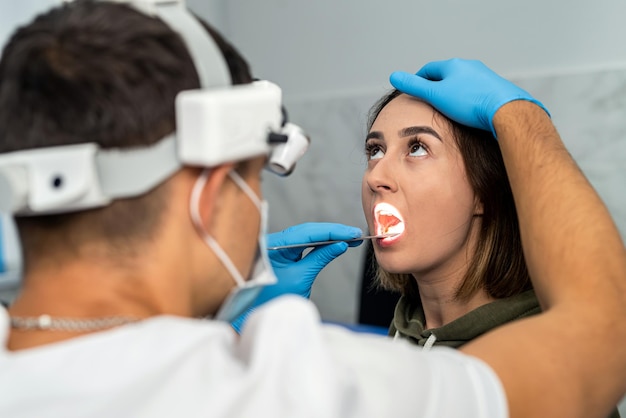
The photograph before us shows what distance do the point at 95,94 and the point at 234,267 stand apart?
299mm

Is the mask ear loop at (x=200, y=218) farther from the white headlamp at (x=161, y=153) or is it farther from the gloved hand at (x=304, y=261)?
the gloved hand at (x=304, y=261)

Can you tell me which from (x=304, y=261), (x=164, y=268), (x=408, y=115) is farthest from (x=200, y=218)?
(x=408, y=115)

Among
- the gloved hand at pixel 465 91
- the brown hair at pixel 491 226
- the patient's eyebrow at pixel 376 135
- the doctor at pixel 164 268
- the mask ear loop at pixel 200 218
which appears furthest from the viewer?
the patient's eyebrow at pixel 376 135

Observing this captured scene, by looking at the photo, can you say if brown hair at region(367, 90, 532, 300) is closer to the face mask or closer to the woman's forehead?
the woman's forehead

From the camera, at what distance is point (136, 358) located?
78cm

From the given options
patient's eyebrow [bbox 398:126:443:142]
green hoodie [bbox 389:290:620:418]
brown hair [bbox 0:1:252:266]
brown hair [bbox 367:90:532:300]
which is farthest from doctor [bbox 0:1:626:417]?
patient's eyebrow [bbox 398:126:443:142]

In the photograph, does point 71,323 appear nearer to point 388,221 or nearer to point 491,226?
point 388,221

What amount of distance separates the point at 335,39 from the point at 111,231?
2240 mm

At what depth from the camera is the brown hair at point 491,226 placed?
63.2 inches

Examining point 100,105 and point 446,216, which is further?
point 446,216

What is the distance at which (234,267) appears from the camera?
0.98 metres

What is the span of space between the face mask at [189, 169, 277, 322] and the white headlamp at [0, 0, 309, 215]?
5 cm

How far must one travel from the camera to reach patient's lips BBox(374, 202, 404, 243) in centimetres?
164

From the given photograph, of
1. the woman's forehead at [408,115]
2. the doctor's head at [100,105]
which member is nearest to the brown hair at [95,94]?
the doctor's head at [100,105]
